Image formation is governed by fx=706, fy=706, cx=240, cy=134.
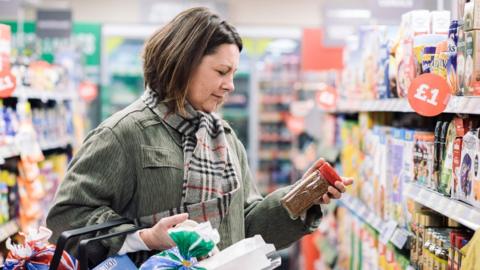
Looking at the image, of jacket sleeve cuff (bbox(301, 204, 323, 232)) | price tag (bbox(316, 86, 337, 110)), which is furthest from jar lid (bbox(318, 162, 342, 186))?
price tag (bbox(316, 86, 337, 110))

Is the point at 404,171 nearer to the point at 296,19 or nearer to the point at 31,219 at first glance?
the point at 31,219

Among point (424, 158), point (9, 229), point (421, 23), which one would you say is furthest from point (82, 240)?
point (9, 229)

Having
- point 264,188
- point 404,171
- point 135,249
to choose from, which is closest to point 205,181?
point 135,249

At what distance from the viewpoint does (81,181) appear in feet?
7.50

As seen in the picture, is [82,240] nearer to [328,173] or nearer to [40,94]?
[328,173]

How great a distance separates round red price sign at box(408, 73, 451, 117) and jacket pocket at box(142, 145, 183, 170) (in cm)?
88

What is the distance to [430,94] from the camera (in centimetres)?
247

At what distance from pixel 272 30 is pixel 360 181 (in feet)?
24.9

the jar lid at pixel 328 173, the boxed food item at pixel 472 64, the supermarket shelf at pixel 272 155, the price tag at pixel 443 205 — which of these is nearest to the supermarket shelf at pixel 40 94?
the jar lid at pixel 328 173

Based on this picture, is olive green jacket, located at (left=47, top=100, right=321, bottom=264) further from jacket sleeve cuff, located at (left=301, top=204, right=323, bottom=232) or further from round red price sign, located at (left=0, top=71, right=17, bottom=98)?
round red price sign, located at (left=0, top=71, right=17, bottom=98)

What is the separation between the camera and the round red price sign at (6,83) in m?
3.91

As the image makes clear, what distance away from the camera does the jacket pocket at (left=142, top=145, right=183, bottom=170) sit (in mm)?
2365

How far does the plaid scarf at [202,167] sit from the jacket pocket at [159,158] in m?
0.04

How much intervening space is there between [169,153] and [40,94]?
3.31 metres
